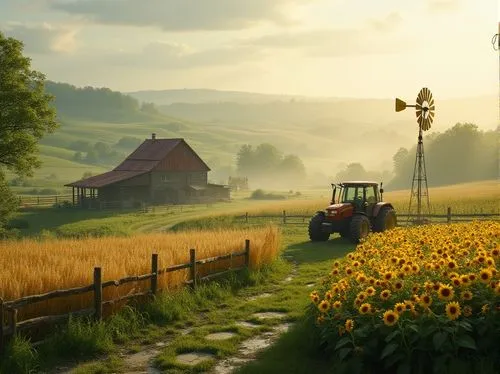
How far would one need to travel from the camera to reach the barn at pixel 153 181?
187 feet

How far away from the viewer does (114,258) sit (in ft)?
43.9

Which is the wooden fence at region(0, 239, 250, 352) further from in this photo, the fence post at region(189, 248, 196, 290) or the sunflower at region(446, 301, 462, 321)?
the sunflower at region(446, 301, 462, 321)

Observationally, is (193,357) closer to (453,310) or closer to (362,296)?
(362,296)

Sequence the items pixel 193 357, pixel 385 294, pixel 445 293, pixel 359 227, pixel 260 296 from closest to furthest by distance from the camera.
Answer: pixel 445 293
pixel 385 294
pixel 193 357
pixel 260 296
pixel 359 227

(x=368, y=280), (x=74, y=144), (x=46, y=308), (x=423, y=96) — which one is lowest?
(x=46, y=308)

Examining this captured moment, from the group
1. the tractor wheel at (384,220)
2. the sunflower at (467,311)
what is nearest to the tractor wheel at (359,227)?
the tractor wheel at (384,220)

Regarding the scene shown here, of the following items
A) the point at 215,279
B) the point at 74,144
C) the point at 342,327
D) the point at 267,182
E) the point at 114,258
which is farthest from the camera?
the point at 74,144

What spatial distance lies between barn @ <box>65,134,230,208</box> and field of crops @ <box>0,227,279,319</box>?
39774 mm

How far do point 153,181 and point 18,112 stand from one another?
31260 mm

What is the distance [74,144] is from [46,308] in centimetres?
19690

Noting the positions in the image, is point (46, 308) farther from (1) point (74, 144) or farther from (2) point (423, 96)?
(1) point (74, 144)

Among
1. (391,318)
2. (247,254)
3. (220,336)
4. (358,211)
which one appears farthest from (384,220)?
(391,318)

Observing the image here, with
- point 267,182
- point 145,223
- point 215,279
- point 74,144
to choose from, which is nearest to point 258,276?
point 215,279

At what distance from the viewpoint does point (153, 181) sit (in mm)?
60844
